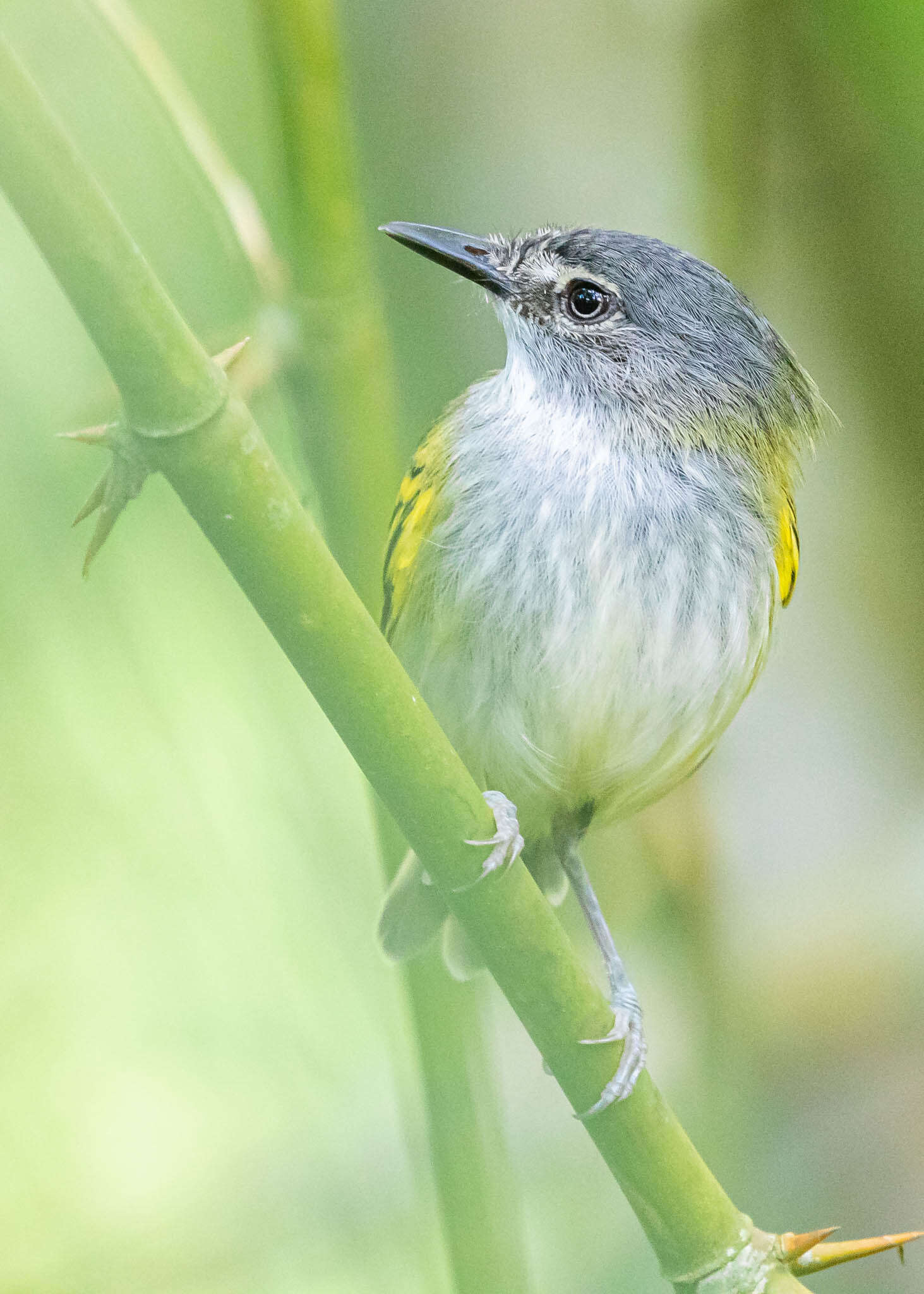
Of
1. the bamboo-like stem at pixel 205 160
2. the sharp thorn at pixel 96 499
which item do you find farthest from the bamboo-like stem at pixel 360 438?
the sharp thorn at pixel 96 499

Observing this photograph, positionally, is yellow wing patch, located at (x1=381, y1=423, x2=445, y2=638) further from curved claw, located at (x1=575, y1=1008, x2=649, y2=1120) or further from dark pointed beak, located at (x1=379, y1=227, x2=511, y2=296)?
curved claw, located at (x1=575, y1=1008, x2=649, y2=1120)

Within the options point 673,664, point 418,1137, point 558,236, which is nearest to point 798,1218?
point 418,1137

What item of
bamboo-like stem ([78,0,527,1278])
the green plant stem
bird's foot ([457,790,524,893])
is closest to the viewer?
the green plant stem

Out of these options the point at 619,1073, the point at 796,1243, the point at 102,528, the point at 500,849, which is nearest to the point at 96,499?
the point at 102,528

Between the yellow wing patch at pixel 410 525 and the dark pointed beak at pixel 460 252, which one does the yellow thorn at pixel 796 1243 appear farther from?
the dark pointed beak at pixel 460 252

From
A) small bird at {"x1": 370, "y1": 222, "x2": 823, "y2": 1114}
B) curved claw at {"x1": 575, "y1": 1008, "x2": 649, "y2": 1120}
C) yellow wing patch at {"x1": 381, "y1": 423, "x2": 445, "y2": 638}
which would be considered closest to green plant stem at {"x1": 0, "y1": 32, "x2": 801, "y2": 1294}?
curved claw at {"x1": 575, "y1": 1008, "x2": 649, "y2": 1120}

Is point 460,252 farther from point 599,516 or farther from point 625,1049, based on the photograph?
point 625,1049
